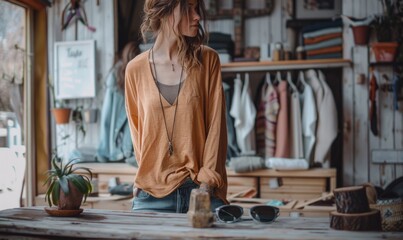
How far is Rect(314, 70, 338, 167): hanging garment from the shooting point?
4.46m

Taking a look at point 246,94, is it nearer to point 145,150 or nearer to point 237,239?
point 145,150

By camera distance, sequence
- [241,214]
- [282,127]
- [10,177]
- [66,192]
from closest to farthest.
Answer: [241,214]
[66,192]
[10,177]
[282,127]

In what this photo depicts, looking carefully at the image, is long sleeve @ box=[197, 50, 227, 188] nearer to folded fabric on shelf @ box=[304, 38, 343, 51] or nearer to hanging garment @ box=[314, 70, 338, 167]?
hanging garment @ box=[314, 70, 338, 167]

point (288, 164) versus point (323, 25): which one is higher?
point (323, 25)

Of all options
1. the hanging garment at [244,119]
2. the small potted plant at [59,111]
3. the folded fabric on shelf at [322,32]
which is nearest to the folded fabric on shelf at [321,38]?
the folded fabric on shelf at [322,32]

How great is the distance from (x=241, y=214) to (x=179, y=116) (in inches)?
20.0

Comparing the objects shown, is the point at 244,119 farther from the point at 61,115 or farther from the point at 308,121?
the point at 61,115

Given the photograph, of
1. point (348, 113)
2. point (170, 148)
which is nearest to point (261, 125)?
point (348, 113)

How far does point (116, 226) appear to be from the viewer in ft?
5.96

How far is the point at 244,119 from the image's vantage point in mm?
4680

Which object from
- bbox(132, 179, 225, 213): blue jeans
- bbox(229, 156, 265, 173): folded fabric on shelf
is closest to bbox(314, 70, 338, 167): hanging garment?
bbox(229, 156, 265, 173): folded fabric on shelf

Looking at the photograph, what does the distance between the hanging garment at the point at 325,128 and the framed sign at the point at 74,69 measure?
81.1 inches

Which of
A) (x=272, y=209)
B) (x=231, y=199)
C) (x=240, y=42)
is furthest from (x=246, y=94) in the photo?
(x=272, y=209)

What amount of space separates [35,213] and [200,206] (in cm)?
76
